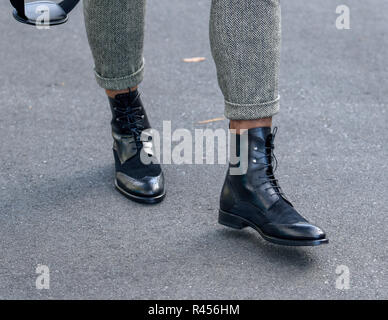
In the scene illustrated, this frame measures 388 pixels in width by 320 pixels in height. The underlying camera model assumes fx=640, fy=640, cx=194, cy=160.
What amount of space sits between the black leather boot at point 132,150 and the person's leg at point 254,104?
12.8 inches

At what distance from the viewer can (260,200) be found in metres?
1.72

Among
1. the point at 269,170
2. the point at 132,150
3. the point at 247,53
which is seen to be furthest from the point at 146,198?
the point at 247,53

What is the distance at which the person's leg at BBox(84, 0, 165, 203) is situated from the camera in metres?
1.93

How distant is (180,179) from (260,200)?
0.46 m

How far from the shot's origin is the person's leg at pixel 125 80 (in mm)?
1935

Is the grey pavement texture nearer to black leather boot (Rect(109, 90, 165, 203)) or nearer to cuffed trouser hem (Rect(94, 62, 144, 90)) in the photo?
black leather boot (Rect(109, 90, 165, 203))

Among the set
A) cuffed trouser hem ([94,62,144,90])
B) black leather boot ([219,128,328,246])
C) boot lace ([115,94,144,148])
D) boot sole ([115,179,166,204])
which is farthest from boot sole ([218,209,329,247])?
cuffed trouser hem ([94,62,144,90])

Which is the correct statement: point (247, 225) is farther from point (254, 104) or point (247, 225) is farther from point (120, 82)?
point (120, 82)

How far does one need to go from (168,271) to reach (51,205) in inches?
20.4

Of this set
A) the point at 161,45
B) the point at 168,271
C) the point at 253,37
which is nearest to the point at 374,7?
the point at 161,45

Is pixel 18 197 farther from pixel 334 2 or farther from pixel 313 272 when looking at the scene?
A: pixel 334 2

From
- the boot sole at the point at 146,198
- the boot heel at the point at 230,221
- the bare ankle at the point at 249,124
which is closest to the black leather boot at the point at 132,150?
the boot sole at the point at 146,198

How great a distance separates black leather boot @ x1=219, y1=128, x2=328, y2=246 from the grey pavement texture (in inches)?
2.5

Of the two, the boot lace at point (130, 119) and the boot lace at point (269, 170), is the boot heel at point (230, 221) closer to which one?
the boot lace at point (269, 170)
